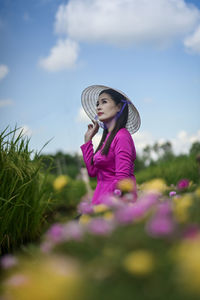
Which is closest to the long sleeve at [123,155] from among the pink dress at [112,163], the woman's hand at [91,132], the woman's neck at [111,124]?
the pink dress at [112,163]

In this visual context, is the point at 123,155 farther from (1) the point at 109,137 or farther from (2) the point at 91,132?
(2) the point at 91,132

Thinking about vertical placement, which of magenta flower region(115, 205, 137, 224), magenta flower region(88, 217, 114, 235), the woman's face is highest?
the woman's face

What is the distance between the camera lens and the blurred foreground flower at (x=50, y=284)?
20.7 inches

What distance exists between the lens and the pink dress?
187cm

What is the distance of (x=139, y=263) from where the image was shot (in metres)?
0.56

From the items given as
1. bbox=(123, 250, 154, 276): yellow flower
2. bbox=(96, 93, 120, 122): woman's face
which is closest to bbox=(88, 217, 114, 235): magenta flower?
bbox=(123, 250, 154, 276): yellow flower

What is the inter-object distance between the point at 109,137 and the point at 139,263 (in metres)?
1.54

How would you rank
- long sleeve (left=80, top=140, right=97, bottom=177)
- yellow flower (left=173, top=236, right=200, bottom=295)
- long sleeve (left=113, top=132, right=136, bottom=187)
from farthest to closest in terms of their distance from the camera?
long sleeve (left=80, top=140, right=97, bottom=177) < long sleeve (left=113, top=132, right=136, bottom=187) < yellow flower (left=173, top=236, right=200, bottom=295)

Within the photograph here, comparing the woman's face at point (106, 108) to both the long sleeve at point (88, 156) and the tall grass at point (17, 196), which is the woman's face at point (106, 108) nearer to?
the long sleeve at point (88, 156)

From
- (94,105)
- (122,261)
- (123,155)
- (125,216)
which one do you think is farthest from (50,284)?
(94,105)

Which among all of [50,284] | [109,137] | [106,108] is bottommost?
[50,284]

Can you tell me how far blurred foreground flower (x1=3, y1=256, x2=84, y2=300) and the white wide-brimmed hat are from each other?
1.73 metres

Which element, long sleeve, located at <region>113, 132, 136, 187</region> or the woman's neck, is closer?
long sleeve, located at <region>113, 132, 136, 187</region>

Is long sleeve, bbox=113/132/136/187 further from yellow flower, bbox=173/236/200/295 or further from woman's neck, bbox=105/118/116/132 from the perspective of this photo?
yellow flower, bbox=173/236/200/295
